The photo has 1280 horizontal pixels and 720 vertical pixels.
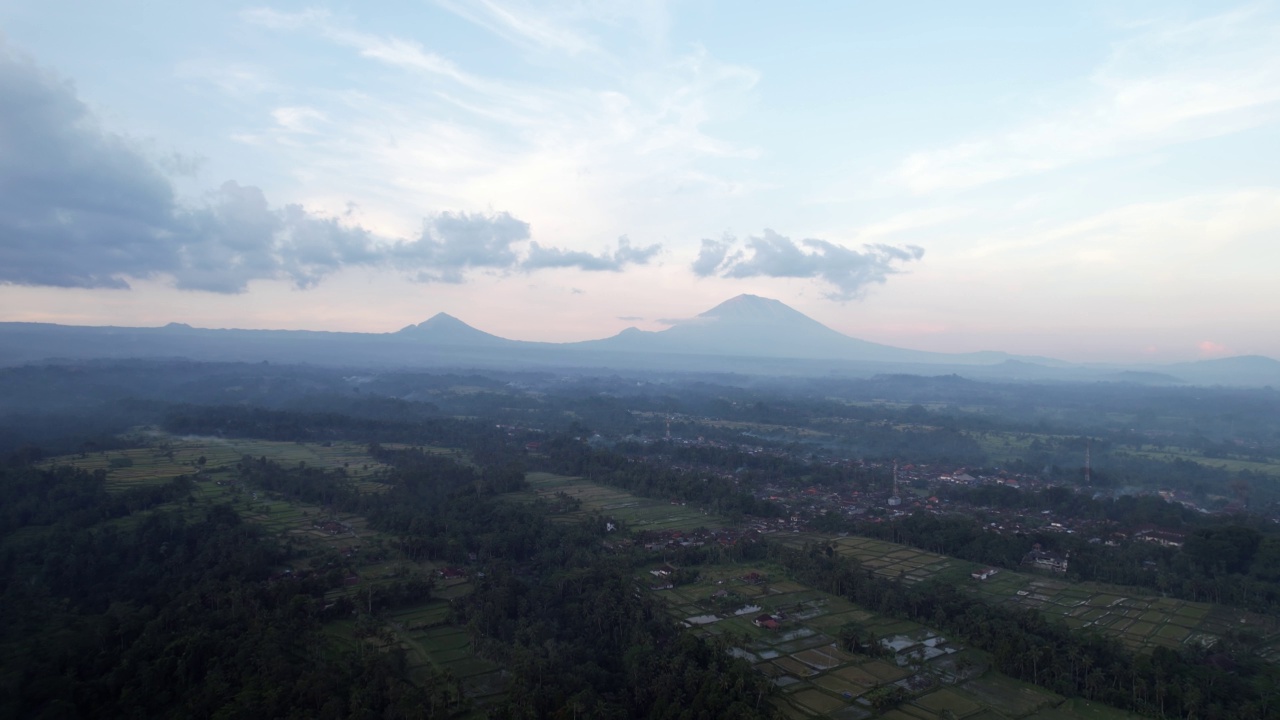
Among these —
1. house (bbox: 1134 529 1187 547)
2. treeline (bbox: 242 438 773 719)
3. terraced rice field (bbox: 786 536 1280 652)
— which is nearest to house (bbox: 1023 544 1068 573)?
terraced rice field (bbox: 786 536 1280 652)

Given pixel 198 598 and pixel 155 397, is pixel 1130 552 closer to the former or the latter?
pixel 198 598

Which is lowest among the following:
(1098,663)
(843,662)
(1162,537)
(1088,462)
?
(843,662)

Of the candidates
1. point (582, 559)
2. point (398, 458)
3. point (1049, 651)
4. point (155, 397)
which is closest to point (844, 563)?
point (1049, 651)

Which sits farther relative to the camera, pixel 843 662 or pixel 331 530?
pixel 331 530

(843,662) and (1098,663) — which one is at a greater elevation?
(1098,663)

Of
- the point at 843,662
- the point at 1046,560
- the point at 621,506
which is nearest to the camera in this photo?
the point at 843,662

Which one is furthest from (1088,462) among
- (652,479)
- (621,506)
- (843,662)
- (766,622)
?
(843,662)

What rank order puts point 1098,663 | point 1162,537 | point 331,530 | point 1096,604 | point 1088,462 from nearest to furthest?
point 1098,663 < point 1096,604 < point 331,530 < point 1162,537 < point 1088,462

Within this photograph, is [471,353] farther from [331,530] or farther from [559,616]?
[559,616]
